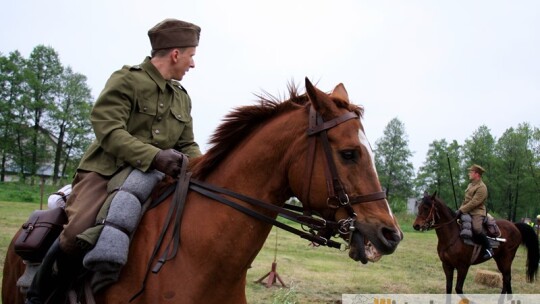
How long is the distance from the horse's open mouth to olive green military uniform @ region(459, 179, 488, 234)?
37.2ft

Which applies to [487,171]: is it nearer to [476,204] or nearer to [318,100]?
[476,204]

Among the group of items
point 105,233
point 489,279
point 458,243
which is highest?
point 105,233

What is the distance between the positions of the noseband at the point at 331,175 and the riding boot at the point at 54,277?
165cm

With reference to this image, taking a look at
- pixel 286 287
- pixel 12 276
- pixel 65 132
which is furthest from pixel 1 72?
pixel 12 276

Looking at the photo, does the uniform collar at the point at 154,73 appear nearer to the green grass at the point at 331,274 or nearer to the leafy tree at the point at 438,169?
the green grass at the point at 331,274

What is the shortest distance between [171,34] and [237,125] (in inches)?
34.9

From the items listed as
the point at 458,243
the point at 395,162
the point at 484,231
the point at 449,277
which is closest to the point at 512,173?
the point at 395,162

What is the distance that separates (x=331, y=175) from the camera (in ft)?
9.00

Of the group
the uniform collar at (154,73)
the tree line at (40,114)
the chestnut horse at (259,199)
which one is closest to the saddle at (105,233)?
the chestnut horse at (259,199)

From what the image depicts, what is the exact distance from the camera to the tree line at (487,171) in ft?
168

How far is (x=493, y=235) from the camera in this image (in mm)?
13117

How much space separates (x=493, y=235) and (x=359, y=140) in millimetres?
12159

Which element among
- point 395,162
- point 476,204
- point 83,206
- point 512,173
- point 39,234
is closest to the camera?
point 83,206

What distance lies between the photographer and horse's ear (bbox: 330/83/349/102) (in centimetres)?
311
